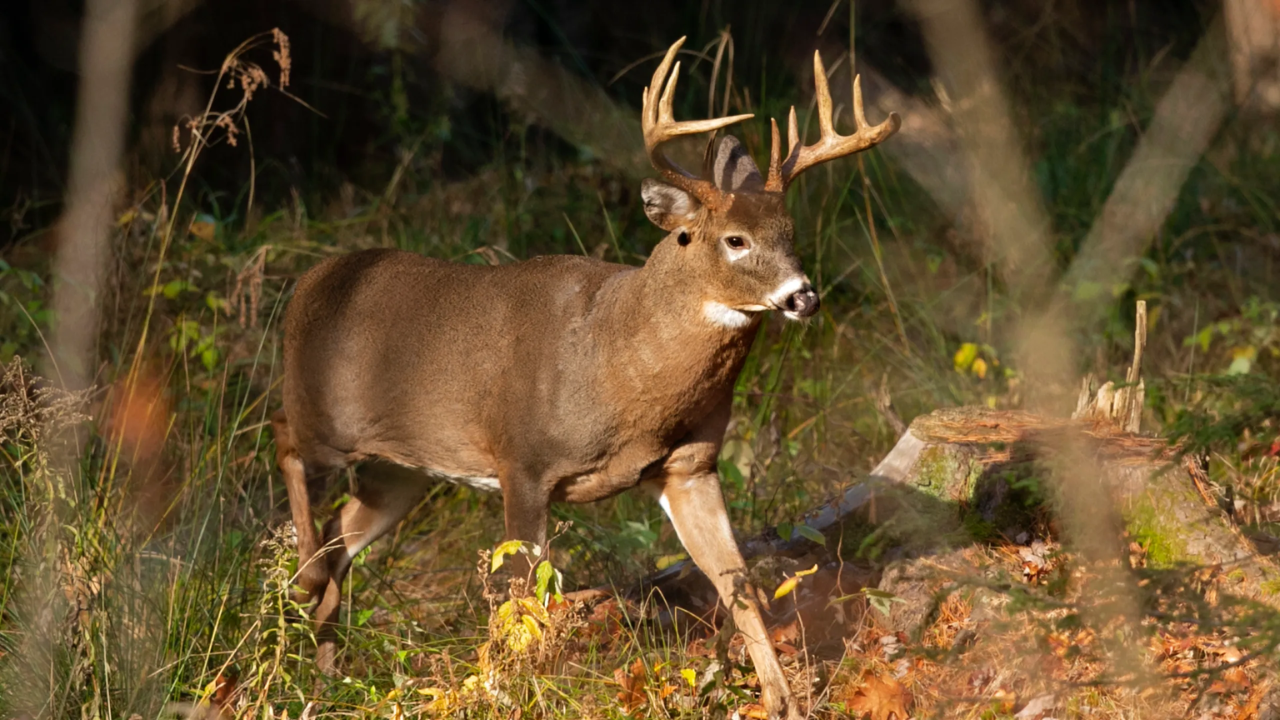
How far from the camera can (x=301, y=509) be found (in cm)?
506

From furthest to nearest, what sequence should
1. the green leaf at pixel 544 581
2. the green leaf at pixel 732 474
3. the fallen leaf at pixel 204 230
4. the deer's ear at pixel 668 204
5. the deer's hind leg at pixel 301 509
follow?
the fallen leaf at pixel 204 230, the green leaf at pixel 732 474, the deer's hind leg at pixel 301 509, the deer's ear at pixel 668 204, the green leaf at pixel 544 581

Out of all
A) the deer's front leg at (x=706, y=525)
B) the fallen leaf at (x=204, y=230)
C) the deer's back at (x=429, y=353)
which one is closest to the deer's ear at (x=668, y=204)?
the deer's back at (x=429, y=353)

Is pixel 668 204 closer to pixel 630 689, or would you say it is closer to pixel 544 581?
pixel 544 581

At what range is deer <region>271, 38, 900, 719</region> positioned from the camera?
407 centimetres

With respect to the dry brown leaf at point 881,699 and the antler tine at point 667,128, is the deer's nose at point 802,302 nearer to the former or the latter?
the antler tine at point 667,128

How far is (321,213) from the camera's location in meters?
8.58

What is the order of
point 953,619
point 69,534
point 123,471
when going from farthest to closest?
1. point 123,471
2. point 953,619
3. point 69,534

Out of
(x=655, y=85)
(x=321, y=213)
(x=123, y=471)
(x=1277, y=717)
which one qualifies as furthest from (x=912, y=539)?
(x=321, y=213)

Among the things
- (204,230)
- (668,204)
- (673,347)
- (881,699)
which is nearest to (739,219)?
(668,204)

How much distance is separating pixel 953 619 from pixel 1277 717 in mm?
986

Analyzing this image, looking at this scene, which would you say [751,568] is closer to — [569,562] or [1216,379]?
[569,562]

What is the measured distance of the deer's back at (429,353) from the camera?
14.6 feet

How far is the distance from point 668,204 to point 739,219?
251 mm

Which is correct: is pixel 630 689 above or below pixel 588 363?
below
